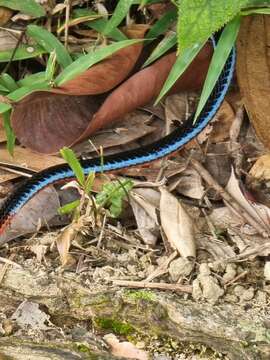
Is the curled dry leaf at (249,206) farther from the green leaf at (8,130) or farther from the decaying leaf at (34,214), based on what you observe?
the green leaf at (8,130)

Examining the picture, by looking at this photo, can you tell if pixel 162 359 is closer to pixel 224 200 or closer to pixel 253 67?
pixel 224 200

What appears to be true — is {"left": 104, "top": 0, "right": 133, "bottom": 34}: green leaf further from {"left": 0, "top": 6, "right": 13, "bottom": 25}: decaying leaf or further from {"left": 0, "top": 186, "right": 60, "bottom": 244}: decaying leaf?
{"left": 0, "top": 186, "right": 60, "bottom": 244}: decaying leaf

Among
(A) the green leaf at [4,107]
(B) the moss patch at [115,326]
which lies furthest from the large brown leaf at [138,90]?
(B) the moss patch at [115,326]

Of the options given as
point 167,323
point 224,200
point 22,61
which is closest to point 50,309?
point 167,323

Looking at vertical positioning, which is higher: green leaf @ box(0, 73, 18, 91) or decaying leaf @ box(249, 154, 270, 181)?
green leaf @ box(0, 73, 18, 91)

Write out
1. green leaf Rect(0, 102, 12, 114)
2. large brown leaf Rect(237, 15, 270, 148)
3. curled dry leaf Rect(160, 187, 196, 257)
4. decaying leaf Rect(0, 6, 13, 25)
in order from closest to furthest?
curled dry leaf Rect(160, 187, 196, 257), large brown leaf Rect(237, 15, 270, 148), green leaf Rect(0, 102, 12, 114), decaying leaf Rect(0, 6, 13, 25)

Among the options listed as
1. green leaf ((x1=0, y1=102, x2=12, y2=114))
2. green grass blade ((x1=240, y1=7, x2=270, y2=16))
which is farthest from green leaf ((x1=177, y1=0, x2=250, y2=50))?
green leaf ((x1=0, y1=102, x2=12, y2=114))
